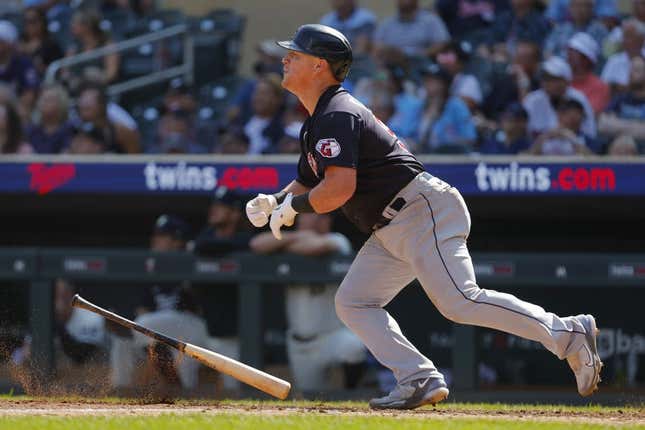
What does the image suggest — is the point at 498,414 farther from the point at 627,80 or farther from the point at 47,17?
the point at 47,17

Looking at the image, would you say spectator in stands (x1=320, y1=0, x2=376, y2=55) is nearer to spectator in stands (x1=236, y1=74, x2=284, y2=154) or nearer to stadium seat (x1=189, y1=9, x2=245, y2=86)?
spectator in stands (x1=236, y1=74, x2=284, y2=154)

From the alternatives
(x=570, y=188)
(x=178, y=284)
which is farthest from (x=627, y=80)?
(x=178, y=284)

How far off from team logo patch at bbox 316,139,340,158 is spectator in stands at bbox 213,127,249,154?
478 cm

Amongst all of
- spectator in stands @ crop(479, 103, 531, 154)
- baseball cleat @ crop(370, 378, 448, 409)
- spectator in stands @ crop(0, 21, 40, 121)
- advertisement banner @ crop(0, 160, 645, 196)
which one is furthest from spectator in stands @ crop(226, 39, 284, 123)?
baseball cleat @ crop(370, 378, 448, 409)

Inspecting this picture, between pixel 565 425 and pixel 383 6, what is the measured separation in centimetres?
866

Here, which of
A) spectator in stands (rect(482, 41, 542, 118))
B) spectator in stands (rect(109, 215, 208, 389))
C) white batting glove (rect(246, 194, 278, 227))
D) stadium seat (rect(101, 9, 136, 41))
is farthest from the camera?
stadium seat (rect(101, 9, 136, 41))

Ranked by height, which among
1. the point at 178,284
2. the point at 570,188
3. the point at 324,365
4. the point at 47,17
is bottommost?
the point at 324,365

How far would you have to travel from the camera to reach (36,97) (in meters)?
11.0

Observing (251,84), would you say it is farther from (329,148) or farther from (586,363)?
(586,363)

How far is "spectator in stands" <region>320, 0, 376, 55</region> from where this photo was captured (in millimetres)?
11078

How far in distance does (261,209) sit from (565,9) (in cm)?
606

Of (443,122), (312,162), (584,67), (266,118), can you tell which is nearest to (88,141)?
(266,118)

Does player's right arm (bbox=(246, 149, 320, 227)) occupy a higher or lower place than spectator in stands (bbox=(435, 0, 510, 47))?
lower

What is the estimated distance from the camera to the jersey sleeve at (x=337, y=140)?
193 inches
